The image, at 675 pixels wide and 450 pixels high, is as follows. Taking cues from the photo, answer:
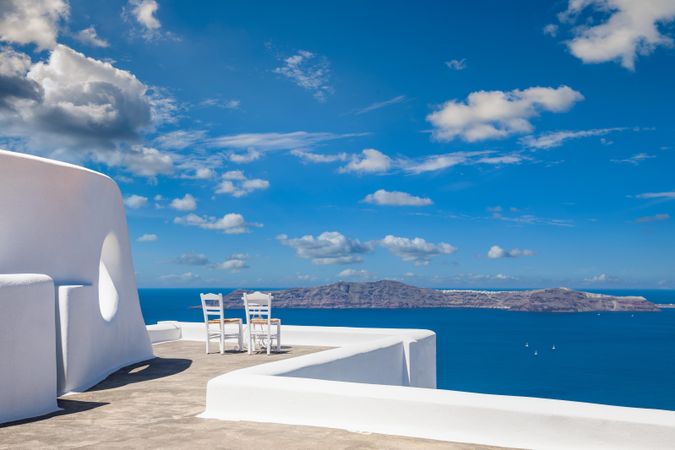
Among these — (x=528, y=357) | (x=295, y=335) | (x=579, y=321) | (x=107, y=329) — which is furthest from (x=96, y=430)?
(x=579, y=321)

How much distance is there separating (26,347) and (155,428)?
166cm

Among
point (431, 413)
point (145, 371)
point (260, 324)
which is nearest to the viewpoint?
point (431, 413)

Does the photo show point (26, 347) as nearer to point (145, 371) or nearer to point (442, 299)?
point (145, 371)

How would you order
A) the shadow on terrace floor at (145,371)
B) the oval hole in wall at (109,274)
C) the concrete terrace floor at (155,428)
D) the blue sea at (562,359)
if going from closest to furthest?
the concrete terrace floor at (155,428) < the shadow on terrace floor at (145,371) < the oval hole in wall at (109,274) < the blue sea at (562,359)

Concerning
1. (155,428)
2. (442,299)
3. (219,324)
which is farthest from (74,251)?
(442,299)

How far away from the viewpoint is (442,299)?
191m

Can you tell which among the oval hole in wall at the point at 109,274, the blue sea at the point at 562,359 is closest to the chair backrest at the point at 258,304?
the oval hole in wall at the point at 109,274

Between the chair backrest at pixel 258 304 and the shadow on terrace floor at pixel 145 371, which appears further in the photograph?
the chair backrest at pixel 258 304

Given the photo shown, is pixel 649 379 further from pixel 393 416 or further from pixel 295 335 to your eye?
pixel 393 416

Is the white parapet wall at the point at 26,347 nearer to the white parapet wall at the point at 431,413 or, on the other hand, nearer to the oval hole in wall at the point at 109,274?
the white parapet wall at the point at 431,413

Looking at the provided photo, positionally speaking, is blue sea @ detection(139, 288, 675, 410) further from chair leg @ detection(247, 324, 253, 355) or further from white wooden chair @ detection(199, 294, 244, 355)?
chair leg @ detection(247, 324, 253, 355)

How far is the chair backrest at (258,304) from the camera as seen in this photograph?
10188 millimetres

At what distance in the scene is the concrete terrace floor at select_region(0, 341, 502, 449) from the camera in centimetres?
440

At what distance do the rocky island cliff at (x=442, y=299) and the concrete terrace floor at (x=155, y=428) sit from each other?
176 meters
